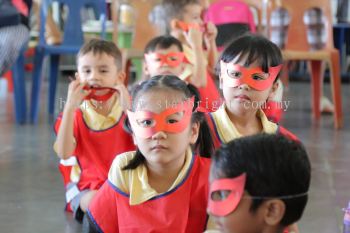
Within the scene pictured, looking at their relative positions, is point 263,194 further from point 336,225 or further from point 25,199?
point 25,199

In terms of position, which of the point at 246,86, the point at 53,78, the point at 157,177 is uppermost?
the point at 246,86

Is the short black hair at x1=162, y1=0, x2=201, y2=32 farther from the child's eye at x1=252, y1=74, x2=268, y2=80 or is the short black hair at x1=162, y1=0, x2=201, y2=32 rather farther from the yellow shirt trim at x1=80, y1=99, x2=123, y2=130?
the child's eye at x1=252, y1=74, x2=268, y2=80

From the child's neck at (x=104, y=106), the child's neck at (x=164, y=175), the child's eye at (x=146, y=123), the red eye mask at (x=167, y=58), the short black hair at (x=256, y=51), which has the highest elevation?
the short black hair at (x=256, y=51)

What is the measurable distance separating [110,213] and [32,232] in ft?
2.49

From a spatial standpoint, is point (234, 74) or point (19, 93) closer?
point (234, 74)

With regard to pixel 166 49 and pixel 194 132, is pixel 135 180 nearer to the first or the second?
pixel 194 132

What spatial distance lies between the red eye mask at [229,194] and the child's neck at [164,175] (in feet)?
1.76

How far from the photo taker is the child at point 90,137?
2783mm

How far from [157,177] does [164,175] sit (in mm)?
21

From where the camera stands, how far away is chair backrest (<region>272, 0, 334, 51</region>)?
520cm

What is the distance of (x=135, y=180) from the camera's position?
78.9 inches

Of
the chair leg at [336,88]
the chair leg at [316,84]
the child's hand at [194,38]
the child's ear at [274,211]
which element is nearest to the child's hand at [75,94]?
the child's hand at [194,38]

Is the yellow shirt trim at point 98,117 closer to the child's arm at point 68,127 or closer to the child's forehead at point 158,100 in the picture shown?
the child's arm at point 68,127

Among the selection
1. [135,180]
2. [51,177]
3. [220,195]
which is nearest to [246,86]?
[135,180]
